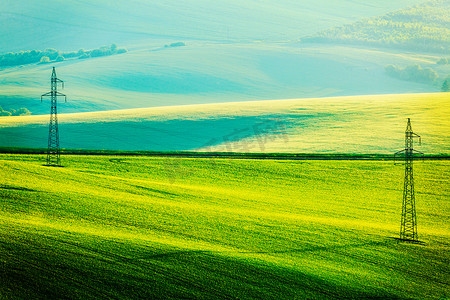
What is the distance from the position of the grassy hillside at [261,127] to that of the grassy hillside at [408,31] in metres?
55.7

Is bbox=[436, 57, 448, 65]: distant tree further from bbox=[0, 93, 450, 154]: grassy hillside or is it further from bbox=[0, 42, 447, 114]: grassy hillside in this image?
bbox=[0, 93, 450, 154]: grassy hillside

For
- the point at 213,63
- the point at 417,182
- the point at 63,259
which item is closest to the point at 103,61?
the point at 213,63

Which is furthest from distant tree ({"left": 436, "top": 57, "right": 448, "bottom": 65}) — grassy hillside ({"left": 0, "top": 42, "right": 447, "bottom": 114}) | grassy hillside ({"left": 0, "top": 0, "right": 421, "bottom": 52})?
grassy hillside ({"left": 0, "top": 0, "right": 421, "bottom": 52})

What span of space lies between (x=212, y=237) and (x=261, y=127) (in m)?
27.1

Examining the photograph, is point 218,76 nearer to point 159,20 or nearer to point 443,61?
point 443,61

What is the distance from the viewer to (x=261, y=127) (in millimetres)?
43969

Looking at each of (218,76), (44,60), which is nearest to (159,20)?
(44,60)

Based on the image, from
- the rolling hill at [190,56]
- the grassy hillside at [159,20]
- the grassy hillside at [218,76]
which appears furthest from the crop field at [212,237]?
the grassy hillside at [159,20]

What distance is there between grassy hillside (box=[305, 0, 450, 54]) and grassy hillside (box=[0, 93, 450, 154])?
183 feet

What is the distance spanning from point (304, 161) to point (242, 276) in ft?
57.3

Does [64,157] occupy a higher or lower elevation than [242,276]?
higher

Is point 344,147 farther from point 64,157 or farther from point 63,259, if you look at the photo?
point 63,259

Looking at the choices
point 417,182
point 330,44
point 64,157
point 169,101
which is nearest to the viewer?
point 417,182

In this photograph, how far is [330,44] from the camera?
4596 inches
